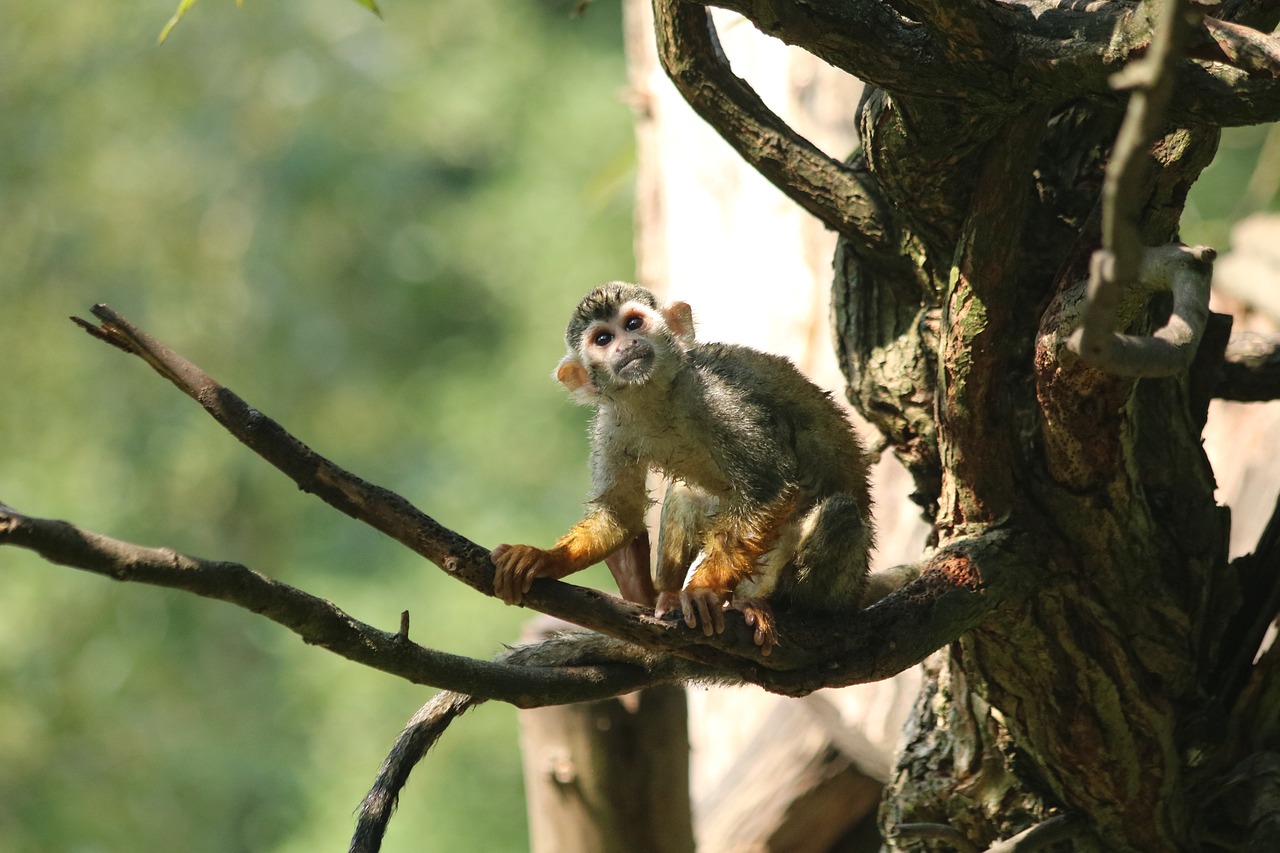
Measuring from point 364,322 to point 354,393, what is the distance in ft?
1.82

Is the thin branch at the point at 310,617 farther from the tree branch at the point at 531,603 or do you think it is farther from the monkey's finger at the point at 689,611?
the monkey's finger at the point at 689,611

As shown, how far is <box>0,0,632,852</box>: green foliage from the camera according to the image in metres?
8.02

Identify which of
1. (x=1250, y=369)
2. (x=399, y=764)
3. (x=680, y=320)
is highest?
(x=680, y=320)

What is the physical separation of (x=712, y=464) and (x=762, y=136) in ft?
2.13

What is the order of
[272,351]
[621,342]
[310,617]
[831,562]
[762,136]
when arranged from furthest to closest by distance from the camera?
[272,351] < [621,342] < [762,136] < [831,562] < [310,617]

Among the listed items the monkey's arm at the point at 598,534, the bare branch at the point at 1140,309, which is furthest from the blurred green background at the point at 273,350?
the bare branch at the point at 1140,309

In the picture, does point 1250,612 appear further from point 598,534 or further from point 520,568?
point 520,568

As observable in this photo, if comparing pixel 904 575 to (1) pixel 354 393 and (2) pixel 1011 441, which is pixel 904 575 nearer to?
(2) pixel 1011 441

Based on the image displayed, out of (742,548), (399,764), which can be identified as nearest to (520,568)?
(399,764)

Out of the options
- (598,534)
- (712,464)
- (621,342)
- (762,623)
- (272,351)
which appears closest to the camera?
(762,623)

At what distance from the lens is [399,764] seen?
2.04 meters

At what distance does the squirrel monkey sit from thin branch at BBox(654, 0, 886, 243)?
44cm

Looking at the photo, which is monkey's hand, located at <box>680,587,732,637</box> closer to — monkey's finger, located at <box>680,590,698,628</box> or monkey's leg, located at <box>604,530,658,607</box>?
monkey's finger, located at <box>680,590,698,628</box>

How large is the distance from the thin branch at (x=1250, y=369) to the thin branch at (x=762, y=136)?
3.19ft
